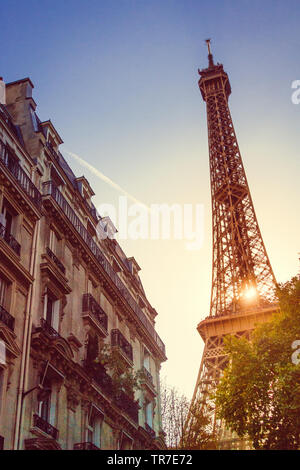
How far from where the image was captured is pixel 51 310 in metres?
23.6

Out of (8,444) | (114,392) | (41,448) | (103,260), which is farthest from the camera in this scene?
(103,260)

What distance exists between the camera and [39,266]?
22.9 metres

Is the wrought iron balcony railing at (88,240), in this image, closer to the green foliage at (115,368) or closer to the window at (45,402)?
the green foliage at (115,368)

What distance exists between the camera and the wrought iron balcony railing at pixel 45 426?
1962 centimetres

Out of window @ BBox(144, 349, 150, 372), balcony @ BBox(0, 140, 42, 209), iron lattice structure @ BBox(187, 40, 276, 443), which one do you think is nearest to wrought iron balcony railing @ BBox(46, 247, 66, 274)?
balcony @ BBox(0, 140, 42, 209)

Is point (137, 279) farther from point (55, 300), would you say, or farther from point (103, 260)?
point (55, 300)

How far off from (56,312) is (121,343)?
6.40m

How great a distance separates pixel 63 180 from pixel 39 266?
21.5 ft

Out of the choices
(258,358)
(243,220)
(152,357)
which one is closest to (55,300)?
(258,358)

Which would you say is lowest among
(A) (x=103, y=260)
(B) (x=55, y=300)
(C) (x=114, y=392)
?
(C) (x=114, y=392)

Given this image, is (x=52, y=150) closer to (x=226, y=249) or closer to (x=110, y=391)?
(x=110, y=391)

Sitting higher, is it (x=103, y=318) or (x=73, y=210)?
(x=73, y=210)

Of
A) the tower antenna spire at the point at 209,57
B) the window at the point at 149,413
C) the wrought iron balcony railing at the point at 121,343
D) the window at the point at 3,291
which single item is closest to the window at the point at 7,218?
the window at the point at 3,291

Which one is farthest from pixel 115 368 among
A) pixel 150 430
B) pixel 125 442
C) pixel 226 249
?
pixel 226 249
